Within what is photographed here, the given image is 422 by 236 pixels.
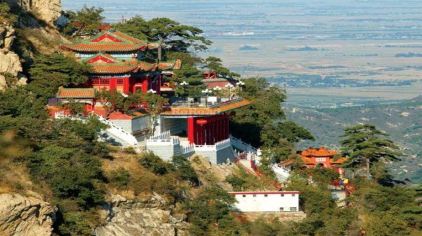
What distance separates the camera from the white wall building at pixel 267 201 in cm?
5534

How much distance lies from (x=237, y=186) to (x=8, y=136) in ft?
36.5

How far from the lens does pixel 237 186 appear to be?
186ft

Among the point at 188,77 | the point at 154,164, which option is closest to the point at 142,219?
the point at 154,164

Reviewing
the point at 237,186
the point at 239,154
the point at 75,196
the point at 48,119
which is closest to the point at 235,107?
the point at 239,154

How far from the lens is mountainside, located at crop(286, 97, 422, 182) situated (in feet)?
544

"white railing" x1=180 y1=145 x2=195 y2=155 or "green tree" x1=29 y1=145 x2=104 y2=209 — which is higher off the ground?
"green tree" x1=29 y1=145 x2=104 y2=209

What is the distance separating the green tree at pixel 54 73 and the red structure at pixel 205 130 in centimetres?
500

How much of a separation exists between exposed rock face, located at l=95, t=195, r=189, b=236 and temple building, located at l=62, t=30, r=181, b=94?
33.5 ft

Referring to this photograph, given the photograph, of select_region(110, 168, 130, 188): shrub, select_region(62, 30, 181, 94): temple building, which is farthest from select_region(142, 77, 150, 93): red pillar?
select_region(110, 168, 130, 188): shrub

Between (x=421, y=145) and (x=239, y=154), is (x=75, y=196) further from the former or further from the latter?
(x=421, y=145)

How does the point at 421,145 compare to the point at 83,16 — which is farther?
the point at 421,145

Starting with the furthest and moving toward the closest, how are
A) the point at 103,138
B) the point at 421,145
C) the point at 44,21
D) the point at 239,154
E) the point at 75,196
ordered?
the point at 421,145 < the point at 44,21 < the point at 239,154 < the point at 103,138 < the point at 75,196

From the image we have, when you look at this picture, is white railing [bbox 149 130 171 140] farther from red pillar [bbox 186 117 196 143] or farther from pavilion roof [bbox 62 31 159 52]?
pavilion roof [bbox 62 31 159 52]

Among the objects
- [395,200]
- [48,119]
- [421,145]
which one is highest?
[48,119]
